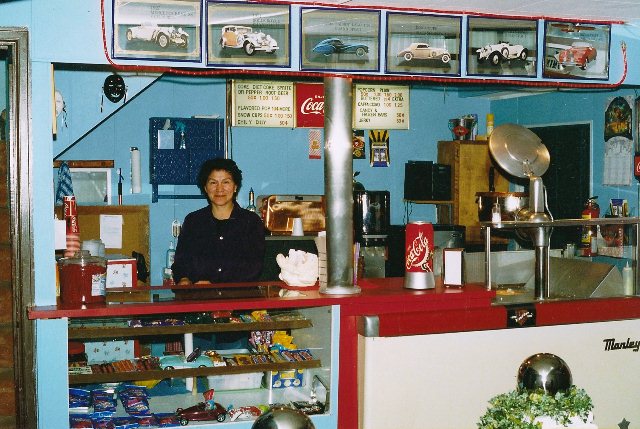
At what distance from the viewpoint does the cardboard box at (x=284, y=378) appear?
4.56 m

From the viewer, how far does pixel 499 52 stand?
16.4 feet

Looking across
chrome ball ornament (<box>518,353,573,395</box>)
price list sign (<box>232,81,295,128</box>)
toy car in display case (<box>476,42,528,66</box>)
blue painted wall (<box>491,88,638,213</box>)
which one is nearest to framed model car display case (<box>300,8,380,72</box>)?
toy car in display case (<box>476,42,528,66</box>)

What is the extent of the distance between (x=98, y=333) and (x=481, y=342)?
2.04 m

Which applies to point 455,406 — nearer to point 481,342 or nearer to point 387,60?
point 481,342

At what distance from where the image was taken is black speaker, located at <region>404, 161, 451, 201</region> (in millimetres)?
8688

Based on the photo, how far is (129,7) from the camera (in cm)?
416

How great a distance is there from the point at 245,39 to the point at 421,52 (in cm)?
109

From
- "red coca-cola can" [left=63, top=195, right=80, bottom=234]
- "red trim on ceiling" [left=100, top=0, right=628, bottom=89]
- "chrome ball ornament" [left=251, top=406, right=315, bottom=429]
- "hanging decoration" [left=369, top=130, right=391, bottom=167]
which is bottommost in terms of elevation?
"chrome ball ornament" [left=251, top=406, right=315, bottom=429]

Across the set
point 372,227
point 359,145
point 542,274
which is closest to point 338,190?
point 542,274

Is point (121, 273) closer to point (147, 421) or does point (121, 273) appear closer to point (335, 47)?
point (147, 421)

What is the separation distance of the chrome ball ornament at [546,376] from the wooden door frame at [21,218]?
2419 millimetres

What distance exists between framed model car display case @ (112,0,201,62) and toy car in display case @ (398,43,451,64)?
4.04 ft

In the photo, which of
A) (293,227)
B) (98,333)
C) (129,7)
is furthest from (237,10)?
(293,227)

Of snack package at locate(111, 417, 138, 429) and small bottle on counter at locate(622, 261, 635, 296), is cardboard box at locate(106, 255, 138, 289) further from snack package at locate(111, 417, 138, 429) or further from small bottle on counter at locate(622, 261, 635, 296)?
small bottle on counter at locate(622, 261, 635, 296)
